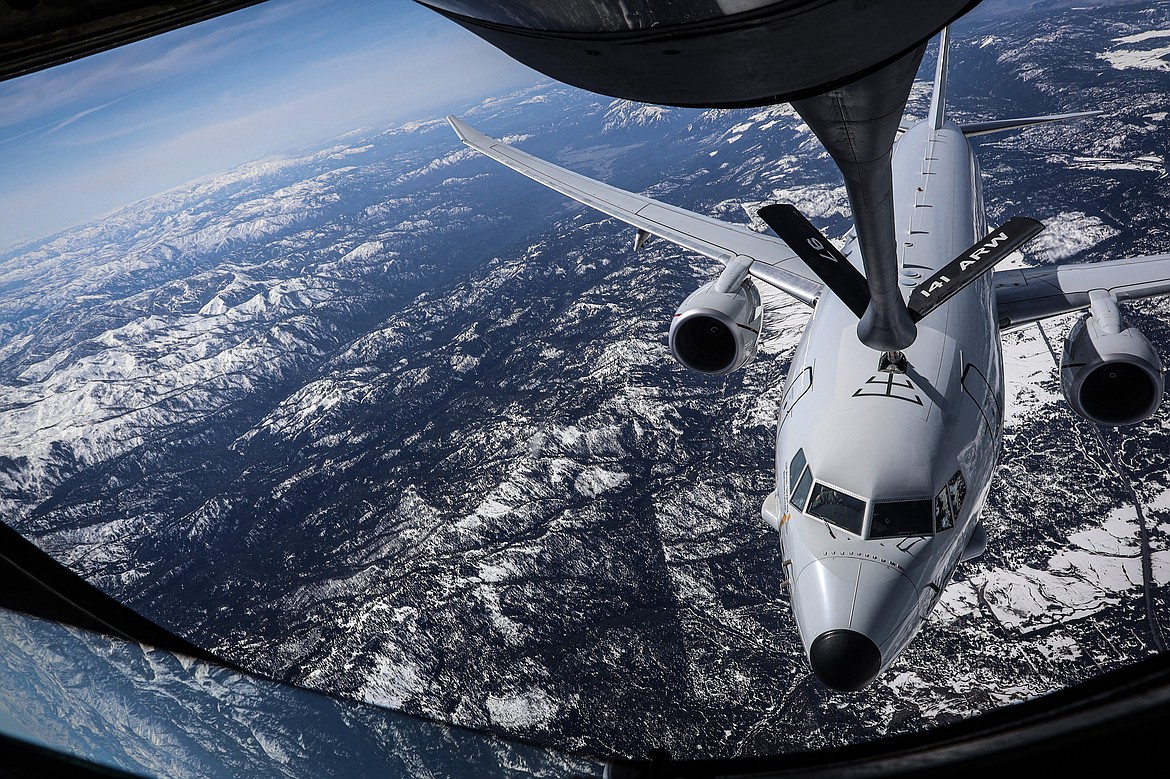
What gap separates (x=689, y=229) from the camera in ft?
51.7

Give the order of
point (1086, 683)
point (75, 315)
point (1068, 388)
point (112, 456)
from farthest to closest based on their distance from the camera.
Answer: point (75, 315), point (112, 456), point (1068, 388), point (1086, 683)

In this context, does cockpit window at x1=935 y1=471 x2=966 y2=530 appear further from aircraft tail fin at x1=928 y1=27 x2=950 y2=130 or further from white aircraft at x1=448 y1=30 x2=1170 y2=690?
aircraft tail fin at x1=928 y1=27 x2=950 y2=130

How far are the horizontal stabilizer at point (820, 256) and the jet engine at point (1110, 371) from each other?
6079mm

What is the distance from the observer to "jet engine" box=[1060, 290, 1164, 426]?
9273 millimetres

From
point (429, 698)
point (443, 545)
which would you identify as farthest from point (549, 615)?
point (443, 545)

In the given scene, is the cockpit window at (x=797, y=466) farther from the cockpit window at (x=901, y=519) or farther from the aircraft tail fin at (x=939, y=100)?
the aircraft tail fin at (x=939, y=100)

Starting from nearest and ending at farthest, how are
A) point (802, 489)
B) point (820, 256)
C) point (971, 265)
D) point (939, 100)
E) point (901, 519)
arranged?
point (820, 256), point (971, 265), point (901, 519), point (802, 489), point (939, 100)

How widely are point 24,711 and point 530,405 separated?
6166 centimetres

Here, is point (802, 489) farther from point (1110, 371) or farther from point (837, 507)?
point (1110, 371)

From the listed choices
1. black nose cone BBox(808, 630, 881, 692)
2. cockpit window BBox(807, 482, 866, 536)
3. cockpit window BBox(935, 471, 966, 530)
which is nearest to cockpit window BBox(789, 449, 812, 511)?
cockpit window BBox(807, 482, 866, 536)

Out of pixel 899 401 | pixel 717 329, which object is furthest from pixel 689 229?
pixel 899 401

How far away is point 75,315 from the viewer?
17250 centimetres

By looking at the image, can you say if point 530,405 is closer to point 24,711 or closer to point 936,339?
point 936,339

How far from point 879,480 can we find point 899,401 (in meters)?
1.29
